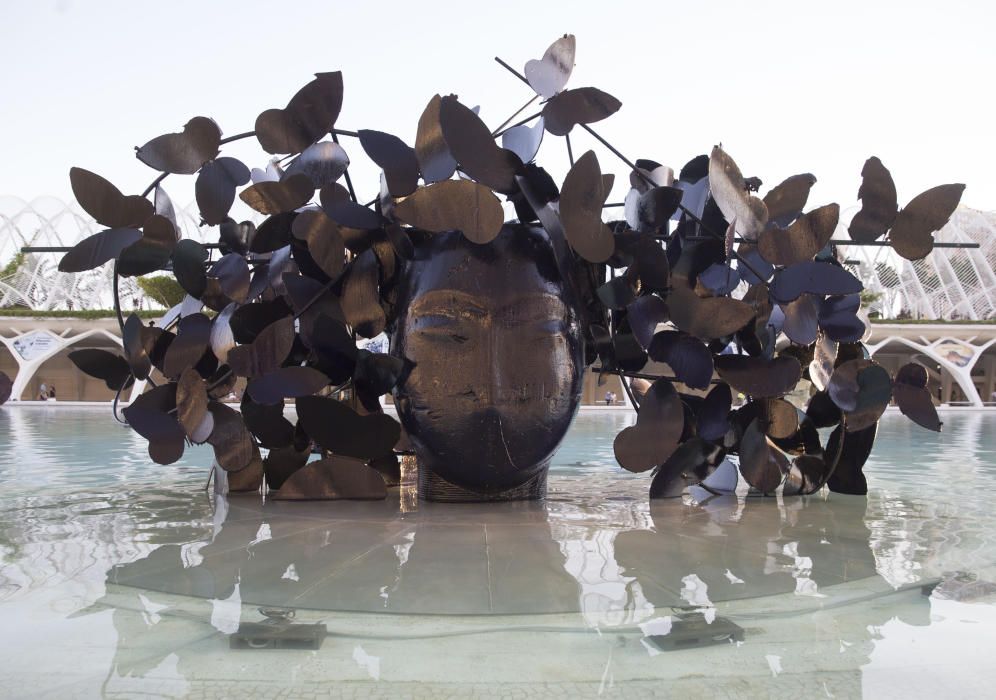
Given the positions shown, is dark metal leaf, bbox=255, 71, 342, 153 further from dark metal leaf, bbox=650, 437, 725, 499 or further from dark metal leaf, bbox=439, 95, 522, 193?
dark metal leaf, bbox=650, 437, 725, 499

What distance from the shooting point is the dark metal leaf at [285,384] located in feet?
12.7

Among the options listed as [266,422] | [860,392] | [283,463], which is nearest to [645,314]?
[860,392]

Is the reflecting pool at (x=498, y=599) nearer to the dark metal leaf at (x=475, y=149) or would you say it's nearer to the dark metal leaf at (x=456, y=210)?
the dark metal leaf at (x=456, y=210)

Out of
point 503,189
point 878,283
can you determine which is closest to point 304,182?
point 503,189

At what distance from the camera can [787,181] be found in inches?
169

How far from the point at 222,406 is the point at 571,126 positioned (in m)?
2.14

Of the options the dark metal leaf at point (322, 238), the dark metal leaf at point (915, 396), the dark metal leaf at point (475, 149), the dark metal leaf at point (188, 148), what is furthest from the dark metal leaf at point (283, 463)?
the dark metal leaf at point (915, 396)

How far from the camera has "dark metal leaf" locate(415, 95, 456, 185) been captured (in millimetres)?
3822

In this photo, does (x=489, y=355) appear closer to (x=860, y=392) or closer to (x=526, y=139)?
(x=526, y=139)

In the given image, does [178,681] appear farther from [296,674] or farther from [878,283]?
[878,283]

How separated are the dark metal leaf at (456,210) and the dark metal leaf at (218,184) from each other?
3.21 ft

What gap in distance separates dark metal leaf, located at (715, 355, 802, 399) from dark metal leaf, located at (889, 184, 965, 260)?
84cm

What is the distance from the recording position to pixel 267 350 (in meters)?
3.93

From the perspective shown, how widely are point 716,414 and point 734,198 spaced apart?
3.51ft
